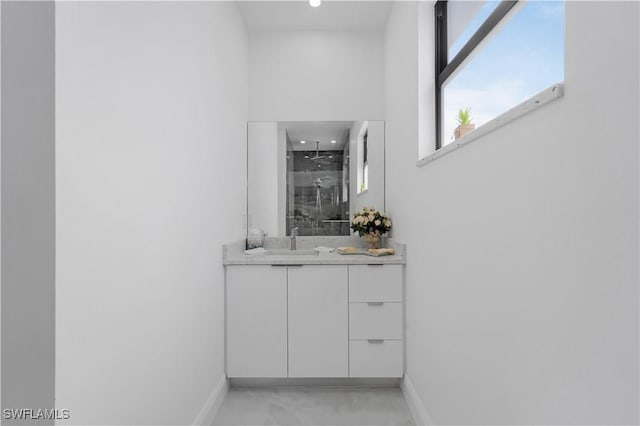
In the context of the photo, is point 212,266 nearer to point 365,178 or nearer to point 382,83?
point 365,178

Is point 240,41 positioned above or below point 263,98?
above

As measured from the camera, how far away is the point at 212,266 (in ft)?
6.59

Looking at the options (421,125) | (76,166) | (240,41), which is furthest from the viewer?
(240,41)

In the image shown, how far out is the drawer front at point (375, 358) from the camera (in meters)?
2.24

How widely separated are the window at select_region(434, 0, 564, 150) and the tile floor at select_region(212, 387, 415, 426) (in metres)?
1.62

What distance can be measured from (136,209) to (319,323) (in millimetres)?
1465

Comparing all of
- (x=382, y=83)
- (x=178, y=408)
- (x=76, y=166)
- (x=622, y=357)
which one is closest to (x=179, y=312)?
(x=178, y=408)

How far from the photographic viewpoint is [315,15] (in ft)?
8.70

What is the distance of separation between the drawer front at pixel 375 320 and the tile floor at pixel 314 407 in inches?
14.9

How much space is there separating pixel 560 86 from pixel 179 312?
5.22 feet

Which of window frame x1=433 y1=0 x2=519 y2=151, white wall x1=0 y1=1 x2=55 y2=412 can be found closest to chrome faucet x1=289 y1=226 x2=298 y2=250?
window frame x1=433 y1=0 x2=519 y2=151

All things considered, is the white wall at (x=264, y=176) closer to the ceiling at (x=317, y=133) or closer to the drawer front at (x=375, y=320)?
the ceiling at (x=317, y=133)

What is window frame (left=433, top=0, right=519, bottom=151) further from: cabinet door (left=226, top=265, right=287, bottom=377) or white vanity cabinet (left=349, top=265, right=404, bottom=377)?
cabinet door (left=226, top=265, right=287, bottom=377)

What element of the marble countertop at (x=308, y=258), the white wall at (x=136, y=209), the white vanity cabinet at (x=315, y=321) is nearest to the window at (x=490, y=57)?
the marble countertop at (x=308, y=258)
